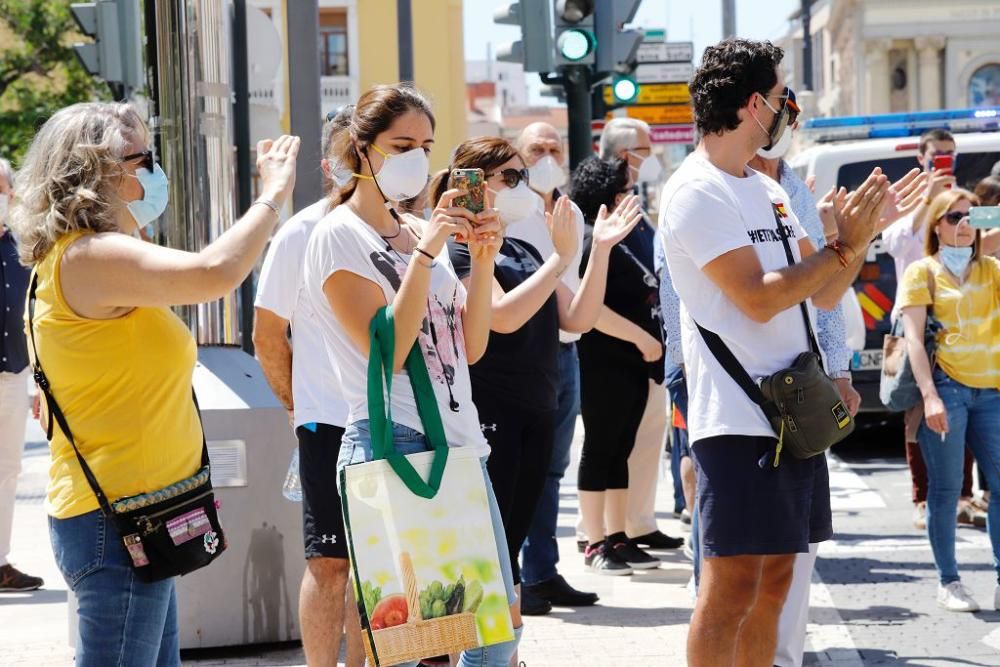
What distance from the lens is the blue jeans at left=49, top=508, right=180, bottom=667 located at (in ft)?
11.7

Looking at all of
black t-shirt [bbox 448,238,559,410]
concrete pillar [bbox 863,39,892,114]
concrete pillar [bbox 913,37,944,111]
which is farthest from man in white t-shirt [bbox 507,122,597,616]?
concrete pillar [bbox 913,37,944,111]

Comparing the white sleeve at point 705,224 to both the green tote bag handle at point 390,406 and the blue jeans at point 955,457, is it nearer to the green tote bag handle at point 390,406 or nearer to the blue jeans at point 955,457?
the green tote bag handle at point 390,406

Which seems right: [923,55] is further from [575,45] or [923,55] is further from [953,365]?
[953,365]

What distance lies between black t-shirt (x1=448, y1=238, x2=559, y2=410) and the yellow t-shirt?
232cm

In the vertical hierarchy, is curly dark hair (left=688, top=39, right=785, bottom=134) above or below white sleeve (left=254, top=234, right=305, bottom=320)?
above

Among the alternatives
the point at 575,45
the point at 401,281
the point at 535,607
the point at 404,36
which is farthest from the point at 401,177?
the point at 404,36

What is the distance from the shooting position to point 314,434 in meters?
4.77

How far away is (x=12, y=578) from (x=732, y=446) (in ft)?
15.5

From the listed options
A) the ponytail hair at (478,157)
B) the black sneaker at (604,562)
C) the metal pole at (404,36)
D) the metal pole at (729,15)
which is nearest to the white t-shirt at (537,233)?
the ponytail hair at (478,157)

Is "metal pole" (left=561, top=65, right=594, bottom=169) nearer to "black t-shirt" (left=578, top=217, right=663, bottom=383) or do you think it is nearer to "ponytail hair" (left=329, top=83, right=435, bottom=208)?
"black t-shirt" (left=578, top=217, right=663, bottom=383)

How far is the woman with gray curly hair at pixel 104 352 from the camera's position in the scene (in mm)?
3529

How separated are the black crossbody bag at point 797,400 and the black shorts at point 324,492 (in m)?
1.17

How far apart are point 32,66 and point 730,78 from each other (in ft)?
107

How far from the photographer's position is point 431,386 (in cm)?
391
